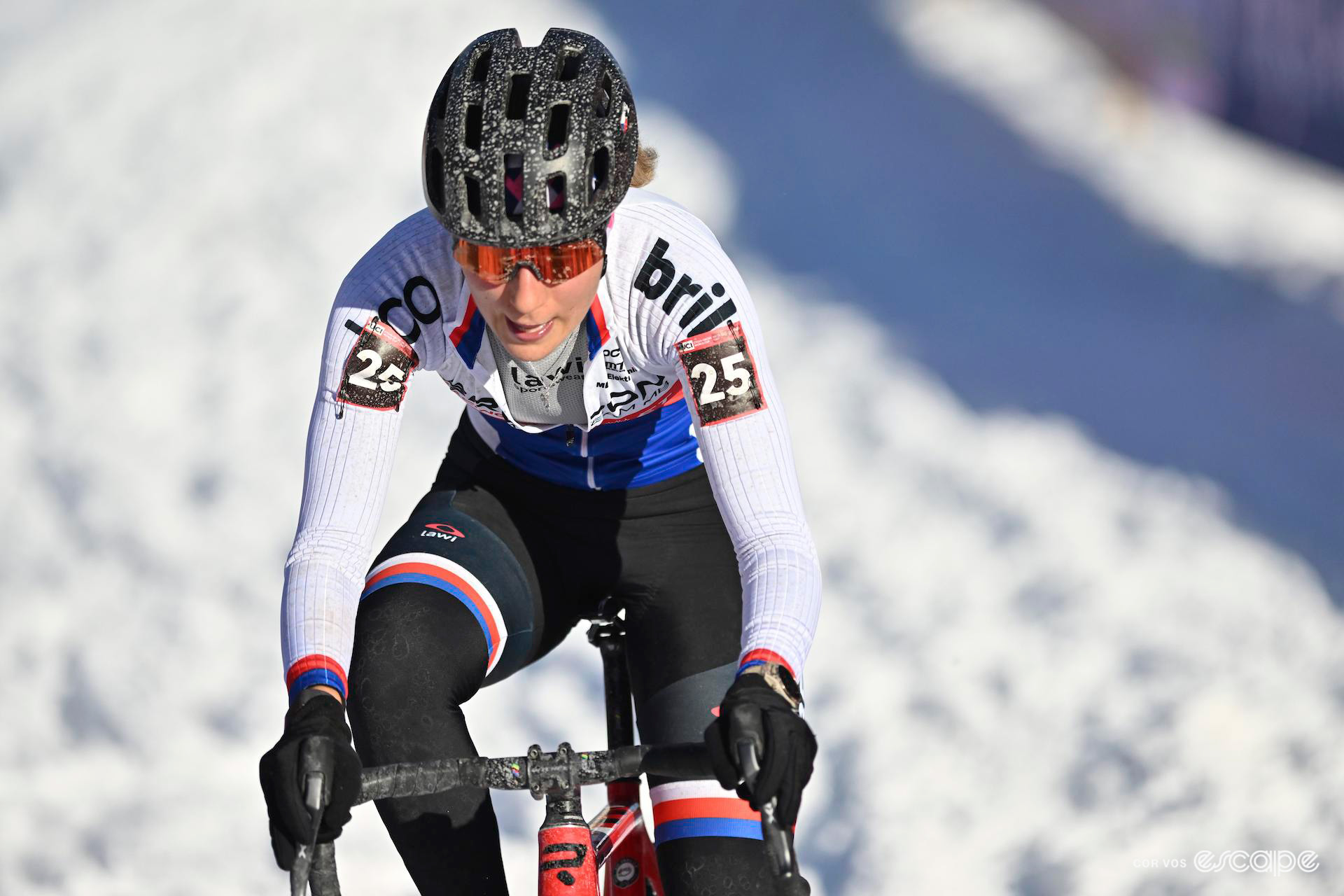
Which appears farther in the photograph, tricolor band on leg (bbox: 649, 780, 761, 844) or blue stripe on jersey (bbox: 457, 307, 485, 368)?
blue stripe on jersey (bbox: 457, 307, 485, 368)

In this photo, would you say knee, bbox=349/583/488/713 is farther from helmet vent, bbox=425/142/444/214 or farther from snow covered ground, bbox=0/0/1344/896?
snow covered ground, bbox=0/0/1344/896

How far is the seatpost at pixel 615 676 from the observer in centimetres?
285

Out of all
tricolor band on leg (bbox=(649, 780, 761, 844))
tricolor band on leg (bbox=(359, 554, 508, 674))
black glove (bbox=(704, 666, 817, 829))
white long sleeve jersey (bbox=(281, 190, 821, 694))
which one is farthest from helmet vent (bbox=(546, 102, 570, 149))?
tricolor band on leg (bbox=(649, 780, 761, 844))

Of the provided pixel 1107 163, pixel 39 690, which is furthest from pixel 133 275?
pixel 1107 163

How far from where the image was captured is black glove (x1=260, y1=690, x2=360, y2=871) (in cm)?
207

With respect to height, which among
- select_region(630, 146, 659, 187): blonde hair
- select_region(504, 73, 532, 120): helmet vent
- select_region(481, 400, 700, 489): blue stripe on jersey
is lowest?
select_region(481, 400, 700, 489): blue stripe on jersey

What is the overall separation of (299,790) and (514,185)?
100cm

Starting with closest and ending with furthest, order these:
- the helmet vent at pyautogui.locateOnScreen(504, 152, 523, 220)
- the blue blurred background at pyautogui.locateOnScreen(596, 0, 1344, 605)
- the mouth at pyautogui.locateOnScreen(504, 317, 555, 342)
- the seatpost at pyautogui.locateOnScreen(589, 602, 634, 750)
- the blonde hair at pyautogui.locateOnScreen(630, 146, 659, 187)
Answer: the helmet vent at pyautogui.locateOnScreen(504, 152, 523, 220), the mouth at pyautogui.locateOnScreen(504, 317, 555, 342), the blonde hair at pyautogui.locateOnScreen(630, 146, 659, 187), the seatpost at pyautogui.locateOnScreen(589, 602, 634, 750), the blue blurred background at pyautogui.locateOnScreen(596, 0, 1344, 605)

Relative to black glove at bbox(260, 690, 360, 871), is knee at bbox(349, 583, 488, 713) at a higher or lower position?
higher

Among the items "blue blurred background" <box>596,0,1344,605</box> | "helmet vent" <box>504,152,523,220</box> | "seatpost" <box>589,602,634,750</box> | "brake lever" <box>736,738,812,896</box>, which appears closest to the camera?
"brake lever" <box>736,738,812,896</box>

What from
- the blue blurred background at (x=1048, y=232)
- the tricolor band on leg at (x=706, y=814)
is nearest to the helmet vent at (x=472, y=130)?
the tricolor band on leg at (x=706, y=814)

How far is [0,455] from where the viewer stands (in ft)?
18.0

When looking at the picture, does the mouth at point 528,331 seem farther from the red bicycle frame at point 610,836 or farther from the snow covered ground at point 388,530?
the snow covered ground at point 388,530

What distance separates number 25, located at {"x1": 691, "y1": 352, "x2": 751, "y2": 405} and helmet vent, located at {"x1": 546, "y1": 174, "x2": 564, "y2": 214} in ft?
1.21
